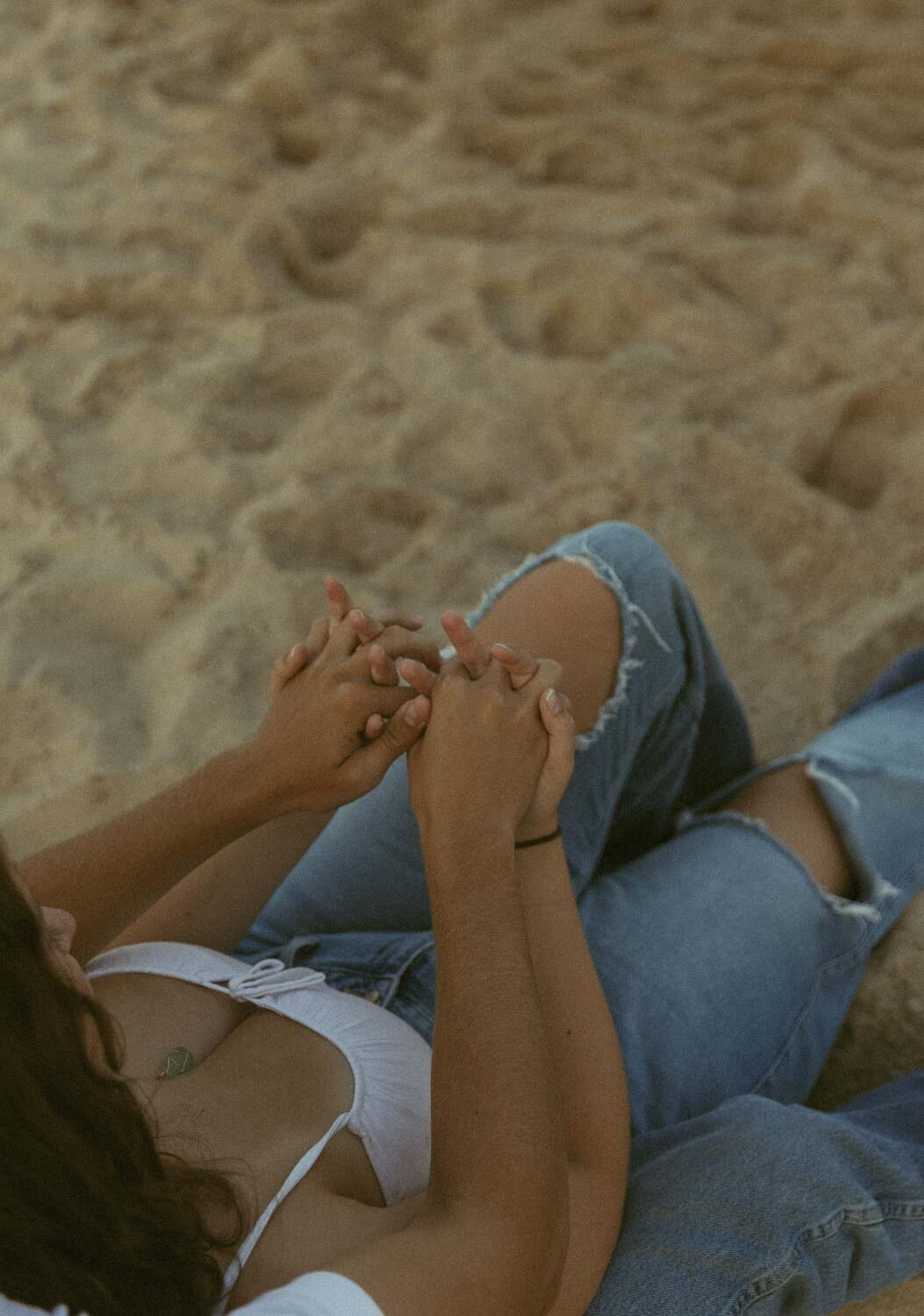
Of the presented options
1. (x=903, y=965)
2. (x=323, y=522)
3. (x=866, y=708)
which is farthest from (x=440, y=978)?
(x=323, y=522)

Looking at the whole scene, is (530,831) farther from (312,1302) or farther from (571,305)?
(571,305)

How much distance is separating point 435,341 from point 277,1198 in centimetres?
199

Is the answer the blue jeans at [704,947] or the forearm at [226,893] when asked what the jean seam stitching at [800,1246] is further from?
the forearm at [226,893]

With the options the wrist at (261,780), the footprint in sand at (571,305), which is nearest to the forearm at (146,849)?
the wrist at (261,780)

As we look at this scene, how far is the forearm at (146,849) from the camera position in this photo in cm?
128

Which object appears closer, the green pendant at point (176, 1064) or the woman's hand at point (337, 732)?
the green pendant at point (176, 1064)

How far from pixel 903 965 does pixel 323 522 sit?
127 centimetres

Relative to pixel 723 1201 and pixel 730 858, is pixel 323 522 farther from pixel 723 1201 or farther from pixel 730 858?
pixel 723 1201

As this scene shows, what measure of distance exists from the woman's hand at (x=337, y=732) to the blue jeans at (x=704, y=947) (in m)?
0.14

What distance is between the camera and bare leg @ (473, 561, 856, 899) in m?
1.49

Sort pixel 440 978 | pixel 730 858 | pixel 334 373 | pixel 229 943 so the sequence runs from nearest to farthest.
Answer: pixel 440 978 → pixel 229 943 → pixel 730 858 → pixel 334 373

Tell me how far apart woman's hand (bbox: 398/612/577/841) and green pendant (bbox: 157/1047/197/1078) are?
0.38m

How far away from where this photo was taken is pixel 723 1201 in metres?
1.12

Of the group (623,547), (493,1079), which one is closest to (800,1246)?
(493,1079)
